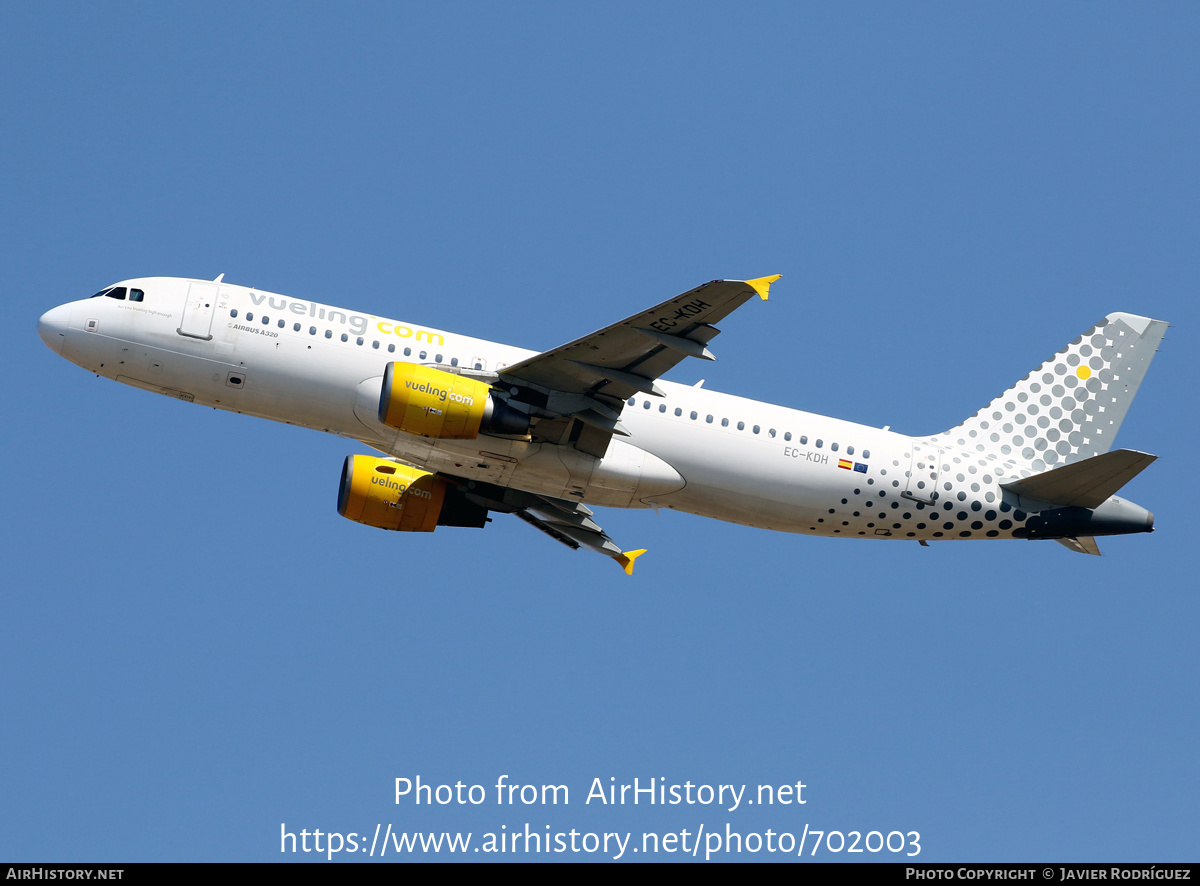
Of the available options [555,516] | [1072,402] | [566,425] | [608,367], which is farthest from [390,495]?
[1072,402]

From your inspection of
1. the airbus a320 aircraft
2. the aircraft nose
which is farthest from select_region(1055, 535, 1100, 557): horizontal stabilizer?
the aircraft nose

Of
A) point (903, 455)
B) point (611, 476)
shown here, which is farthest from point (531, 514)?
point (903, 455)

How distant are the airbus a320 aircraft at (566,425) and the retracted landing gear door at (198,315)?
38 mm

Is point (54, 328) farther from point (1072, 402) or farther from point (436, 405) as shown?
point (1072, 402)

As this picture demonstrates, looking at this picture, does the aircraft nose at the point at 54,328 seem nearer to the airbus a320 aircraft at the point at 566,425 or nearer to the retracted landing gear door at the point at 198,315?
the airbus a320 aircraft at the point at 566,425

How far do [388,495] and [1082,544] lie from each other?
20.8 metres

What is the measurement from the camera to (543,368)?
107 ft

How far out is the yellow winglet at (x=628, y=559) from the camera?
39406 mm

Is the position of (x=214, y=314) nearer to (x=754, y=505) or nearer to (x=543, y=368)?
(x=543, y=368)

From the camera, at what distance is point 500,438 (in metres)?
32.9

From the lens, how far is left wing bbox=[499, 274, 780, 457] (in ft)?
98.6

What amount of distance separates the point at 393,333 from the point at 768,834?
16343 millimetres
